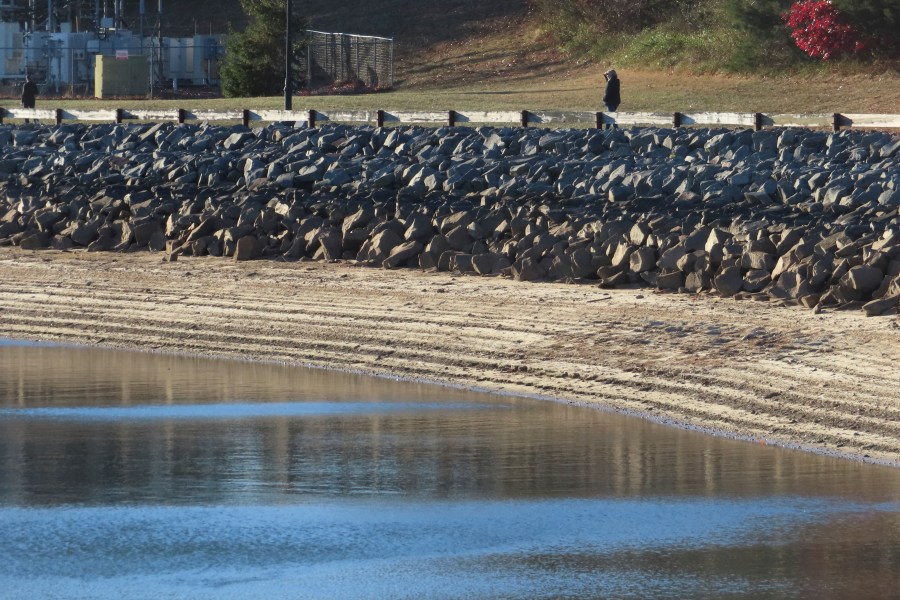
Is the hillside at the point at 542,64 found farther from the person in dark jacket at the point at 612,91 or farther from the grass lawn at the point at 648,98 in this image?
the person in dark jacket at the point at 612,91

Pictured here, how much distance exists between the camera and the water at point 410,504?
318 inches

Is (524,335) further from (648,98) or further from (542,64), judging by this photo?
(542,64)

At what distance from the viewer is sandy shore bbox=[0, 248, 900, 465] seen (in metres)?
12.5

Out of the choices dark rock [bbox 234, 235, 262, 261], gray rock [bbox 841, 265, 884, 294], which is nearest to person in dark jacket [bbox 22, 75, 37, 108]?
dark rock [bbox 234, 235, 262, 261]

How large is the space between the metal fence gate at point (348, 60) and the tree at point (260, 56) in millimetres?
2088

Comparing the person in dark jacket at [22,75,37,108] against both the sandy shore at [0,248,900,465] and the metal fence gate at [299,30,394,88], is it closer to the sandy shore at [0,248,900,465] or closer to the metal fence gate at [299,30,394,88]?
the metal fence gate at [299,30,394,88]

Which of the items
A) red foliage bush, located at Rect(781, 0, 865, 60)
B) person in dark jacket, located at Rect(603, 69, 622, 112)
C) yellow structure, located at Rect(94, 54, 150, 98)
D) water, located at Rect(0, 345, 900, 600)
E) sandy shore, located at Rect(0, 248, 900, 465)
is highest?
red foliage bush, located at Rect(781, 0, 865, 60)

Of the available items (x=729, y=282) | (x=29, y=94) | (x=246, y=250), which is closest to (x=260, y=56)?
(x=29, y=94)

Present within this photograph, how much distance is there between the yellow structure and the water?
40962 mm

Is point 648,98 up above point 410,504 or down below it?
above

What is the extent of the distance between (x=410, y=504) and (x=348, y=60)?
4727cm

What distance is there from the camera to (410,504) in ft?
31.7

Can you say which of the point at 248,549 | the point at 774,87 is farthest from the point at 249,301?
the point at 774,87

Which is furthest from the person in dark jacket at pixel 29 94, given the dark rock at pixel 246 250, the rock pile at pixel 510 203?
the dark rock at pixel 246 250
